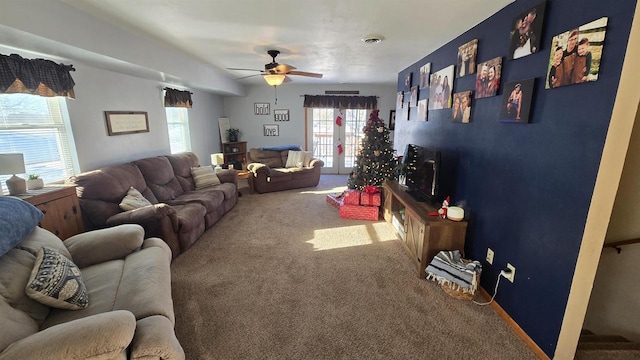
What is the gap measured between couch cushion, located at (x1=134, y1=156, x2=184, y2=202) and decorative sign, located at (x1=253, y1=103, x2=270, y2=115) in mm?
3344

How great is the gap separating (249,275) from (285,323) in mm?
779

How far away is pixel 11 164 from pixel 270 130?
5335mm

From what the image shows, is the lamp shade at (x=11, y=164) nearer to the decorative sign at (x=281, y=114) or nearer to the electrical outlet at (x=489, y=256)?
the electrical outlet at (x=489, y=256)

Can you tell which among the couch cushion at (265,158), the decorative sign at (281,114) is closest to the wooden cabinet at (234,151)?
the couch cushion at (265,158)

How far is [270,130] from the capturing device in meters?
7.18

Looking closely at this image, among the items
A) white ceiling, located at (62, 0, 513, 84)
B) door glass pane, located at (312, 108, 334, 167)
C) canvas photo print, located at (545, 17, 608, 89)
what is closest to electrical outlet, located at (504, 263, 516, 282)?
canvas photo print, located at (545, 17, 608, 89)

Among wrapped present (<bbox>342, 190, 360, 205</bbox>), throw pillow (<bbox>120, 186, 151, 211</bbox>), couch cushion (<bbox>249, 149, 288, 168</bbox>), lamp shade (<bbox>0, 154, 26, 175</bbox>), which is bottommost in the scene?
wrapped present (<bbox>342, 190, 360, 205</bbox>)

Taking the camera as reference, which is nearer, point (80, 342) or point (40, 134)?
point (80, 342)

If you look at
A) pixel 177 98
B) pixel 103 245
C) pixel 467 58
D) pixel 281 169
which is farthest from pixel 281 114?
pixel 103 245

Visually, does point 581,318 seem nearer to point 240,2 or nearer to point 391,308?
point 391,308

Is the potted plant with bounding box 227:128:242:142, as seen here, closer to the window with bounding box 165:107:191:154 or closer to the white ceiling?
the window with bounding box 165:107:191:154

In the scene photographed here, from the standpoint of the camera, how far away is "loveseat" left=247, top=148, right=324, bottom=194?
18.2 feet

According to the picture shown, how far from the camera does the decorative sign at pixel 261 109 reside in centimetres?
706

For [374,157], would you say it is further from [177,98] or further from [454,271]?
[177,98]
